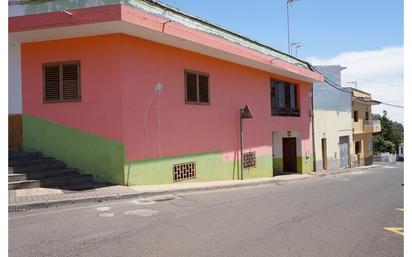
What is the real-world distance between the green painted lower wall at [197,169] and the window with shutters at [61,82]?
261 cm

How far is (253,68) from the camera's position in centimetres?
1848

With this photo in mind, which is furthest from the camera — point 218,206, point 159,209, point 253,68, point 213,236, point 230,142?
point 253,68

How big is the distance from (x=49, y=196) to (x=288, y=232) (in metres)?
5.38

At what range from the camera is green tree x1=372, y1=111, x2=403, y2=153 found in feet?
207

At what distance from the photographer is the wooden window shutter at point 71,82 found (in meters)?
11.7

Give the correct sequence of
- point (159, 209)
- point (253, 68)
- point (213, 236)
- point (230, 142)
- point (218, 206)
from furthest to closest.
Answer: point (253, 68), point (230, 142), point (218, 206), point (159, 209), point (213, 236)

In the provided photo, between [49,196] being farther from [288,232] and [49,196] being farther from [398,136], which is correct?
[398,136]

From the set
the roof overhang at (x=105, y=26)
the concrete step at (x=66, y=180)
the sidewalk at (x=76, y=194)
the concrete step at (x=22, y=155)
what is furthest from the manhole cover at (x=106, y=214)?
the roof overhang at (x=105, y=26)

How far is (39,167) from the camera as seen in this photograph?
10906 mm

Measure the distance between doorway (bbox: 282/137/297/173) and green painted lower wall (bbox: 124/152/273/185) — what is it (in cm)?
474

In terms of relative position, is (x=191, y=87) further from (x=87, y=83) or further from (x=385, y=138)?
(x=385, y=138)

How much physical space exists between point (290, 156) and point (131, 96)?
574 inches

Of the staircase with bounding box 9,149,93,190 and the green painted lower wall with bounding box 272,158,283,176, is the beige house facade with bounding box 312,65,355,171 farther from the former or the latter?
the staircase with bounding box 9,149,93,190

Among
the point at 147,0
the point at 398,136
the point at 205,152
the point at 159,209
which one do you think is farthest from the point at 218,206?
the point at 398,136
